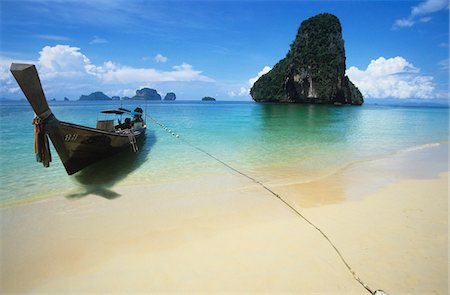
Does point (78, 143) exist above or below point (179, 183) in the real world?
above

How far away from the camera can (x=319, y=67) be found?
7712 cm

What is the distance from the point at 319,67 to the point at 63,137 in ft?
265

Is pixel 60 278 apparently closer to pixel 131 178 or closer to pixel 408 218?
pixel 131 178

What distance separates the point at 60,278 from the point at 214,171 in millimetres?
5780

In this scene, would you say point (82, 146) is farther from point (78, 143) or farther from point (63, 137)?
point (63, 137)

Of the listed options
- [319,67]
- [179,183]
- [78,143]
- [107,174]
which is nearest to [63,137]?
[78,143]

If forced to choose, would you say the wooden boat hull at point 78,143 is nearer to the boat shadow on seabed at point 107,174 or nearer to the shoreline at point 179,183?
the boat shadow on seabed at point 107,174

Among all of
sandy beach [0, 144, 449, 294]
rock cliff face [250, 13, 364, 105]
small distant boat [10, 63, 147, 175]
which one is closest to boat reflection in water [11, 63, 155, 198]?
small distant boat [10, 63, 147, 175]

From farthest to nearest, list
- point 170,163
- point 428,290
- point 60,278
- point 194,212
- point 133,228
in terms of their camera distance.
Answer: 1. point 170,163
2. point 194,212
3. point 133,228
4. point 60,278
5. point 428,290

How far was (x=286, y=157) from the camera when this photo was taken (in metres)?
11.0

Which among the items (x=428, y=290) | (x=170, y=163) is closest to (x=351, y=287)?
(x=428, y=290)

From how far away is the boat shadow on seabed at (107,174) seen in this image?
698 cm

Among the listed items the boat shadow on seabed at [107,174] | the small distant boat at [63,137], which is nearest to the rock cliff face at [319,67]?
the boat shadow on seabed at [107,174]

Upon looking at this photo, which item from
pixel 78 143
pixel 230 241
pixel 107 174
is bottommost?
pixel 230 241
